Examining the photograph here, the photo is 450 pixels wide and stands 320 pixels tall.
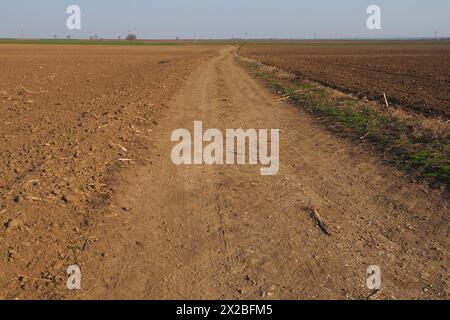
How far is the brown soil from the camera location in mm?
4137

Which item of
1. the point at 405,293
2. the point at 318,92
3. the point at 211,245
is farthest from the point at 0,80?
the point at 405,293

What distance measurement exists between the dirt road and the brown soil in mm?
17

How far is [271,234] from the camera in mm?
5199

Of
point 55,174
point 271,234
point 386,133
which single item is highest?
point 386,133

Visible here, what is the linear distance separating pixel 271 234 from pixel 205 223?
84 centimetres

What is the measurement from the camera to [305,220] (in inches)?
220

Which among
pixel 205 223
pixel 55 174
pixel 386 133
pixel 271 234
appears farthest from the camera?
pixel 386 133

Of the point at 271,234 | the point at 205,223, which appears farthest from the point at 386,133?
the point at 205,223

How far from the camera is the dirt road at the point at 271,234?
412 cm

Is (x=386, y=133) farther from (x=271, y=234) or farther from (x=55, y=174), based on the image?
(x=55, y=174)

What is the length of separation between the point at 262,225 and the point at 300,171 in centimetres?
238

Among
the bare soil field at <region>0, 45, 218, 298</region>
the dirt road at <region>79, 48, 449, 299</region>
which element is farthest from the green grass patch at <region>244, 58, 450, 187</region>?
the bare soil field at <region>0, 45, 218, 298</region>

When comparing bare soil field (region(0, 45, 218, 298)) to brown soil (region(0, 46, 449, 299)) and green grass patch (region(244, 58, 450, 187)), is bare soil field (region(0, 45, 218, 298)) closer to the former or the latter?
brown soil (region(0, 46, 449, 299))

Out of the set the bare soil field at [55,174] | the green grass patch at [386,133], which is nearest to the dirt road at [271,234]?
the bare soil field at [55,174]
